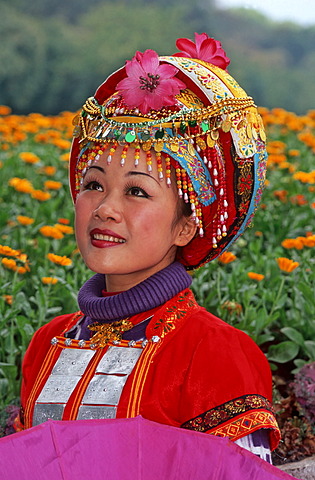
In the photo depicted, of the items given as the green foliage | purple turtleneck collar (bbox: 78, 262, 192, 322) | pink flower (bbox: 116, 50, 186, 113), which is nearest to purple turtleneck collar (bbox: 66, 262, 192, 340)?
purple turtleneck collar (bbox: 78, 262, 192, 322)

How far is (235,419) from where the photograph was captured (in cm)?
177

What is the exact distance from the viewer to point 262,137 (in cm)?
208

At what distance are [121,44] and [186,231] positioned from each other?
1534 cm

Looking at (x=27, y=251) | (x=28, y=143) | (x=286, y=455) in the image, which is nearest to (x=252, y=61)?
(x=28, y=143)

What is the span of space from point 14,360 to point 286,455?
1129mm

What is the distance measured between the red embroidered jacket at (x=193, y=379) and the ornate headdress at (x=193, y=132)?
266 mm

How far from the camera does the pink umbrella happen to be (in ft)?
4.44

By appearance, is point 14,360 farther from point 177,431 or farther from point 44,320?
point 177,431

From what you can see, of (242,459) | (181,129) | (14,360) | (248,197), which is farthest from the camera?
(14,360)

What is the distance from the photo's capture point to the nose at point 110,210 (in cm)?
189

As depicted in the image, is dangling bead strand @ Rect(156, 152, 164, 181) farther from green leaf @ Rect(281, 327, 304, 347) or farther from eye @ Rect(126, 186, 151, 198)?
green leaf @ Rect(281, 327, 304, 347)

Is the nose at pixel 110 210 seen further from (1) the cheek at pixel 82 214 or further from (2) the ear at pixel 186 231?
(2) the ear at pixel 186 231

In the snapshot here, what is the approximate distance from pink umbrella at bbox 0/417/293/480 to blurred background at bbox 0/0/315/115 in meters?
14.2

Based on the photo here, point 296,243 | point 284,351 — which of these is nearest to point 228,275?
point 296,243
